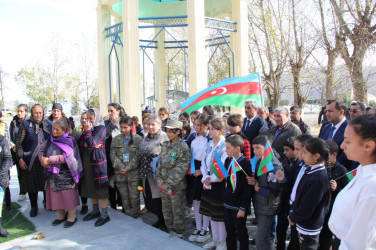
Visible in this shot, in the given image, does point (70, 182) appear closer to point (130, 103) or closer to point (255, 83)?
point (255, 83)

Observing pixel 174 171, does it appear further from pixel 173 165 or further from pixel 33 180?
pixel 33 180

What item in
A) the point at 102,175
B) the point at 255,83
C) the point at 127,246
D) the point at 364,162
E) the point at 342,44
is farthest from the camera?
the point at 342,44

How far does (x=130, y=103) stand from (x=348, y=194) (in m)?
8.45

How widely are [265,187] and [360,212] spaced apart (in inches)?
68.4

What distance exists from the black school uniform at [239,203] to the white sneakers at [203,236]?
2.28ft

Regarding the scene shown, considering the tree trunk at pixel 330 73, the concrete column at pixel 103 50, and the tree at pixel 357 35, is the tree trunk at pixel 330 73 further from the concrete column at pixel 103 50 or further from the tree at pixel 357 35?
the concrete column at pixel 103 50

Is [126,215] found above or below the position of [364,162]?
below

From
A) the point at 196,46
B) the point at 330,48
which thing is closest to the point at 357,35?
the point at 330,48

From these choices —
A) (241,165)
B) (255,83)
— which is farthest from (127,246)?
(255,83)

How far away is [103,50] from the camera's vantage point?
10.6 meters

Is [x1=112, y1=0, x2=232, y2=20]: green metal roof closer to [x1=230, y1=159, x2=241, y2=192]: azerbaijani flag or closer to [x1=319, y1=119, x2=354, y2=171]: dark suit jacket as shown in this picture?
[x1=319, y1=119, x2=354, y2=171]: dark suit jacket

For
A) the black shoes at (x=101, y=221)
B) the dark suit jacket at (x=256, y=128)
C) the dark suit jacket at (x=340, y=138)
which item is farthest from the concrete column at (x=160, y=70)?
the dark suit jacket at (x=340, y=138)

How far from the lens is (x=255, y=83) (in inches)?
221

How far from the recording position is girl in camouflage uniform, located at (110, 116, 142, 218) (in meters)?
4.50
